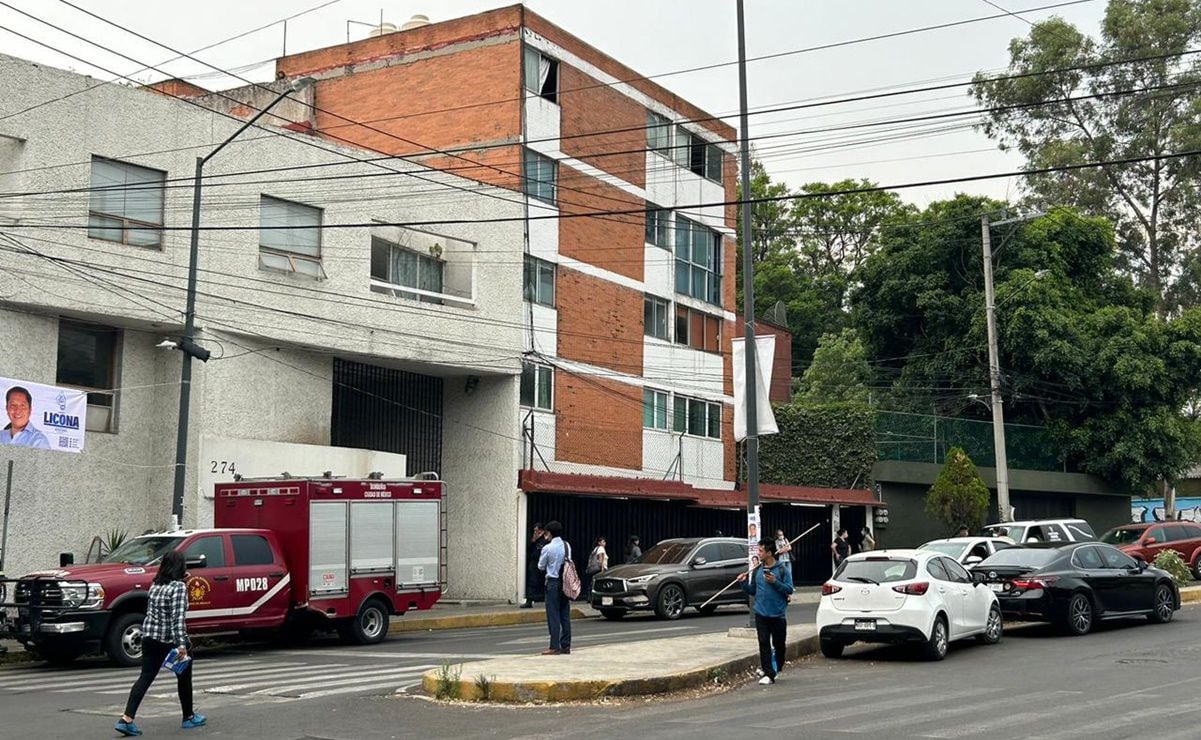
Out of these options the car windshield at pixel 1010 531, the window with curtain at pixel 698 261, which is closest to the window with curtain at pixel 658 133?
the window with curtain at pixel 698 261

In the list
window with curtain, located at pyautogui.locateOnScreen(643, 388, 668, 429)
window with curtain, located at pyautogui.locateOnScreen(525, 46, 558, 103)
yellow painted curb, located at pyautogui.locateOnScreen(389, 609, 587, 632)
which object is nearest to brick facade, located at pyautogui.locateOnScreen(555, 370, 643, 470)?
window with curtain, located at pyautogui.locateOnScreen(643, 388, 668, 429)

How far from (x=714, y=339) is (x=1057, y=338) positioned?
1258 cm

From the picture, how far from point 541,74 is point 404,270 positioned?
7.14 m

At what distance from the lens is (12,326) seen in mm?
23609

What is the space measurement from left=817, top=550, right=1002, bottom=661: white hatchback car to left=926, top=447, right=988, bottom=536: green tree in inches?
878

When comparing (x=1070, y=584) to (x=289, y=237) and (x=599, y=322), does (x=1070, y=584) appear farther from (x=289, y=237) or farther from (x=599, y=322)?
(x=599, y=322)

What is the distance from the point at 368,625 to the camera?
867 inches

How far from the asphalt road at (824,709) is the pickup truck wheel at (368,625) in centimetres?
335

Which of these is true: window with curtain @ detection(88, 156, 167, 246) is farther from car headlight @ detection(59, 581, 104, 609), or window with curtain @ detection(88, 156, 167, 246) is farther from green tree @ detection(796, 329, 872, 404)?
green tree @ detection(796, 329, 872, 404)

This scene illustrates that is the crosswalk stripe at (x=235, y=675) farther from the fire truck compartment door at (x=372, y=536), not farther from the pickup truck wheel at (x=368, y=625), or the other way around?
the fire truck compartment door at (x=372, y=536)

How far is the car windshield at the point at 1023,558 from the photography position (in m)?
20.8

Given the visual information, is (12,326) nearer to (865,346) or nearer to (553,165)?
(553,165)

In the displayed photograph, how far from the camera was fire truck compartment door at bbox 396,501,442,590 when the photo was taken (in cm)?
2255

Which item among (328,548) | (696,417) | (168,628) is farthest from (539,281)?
(168,628)
